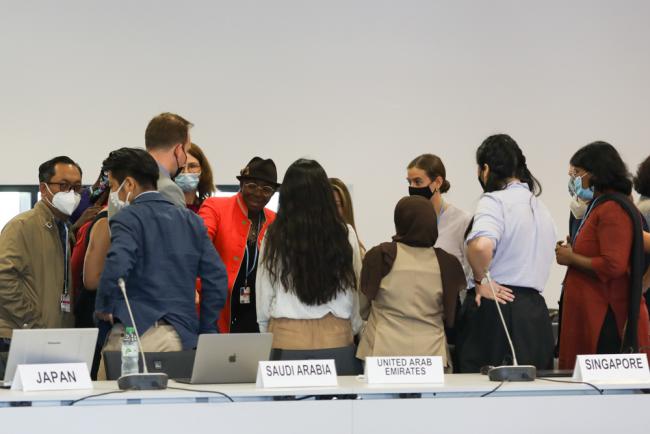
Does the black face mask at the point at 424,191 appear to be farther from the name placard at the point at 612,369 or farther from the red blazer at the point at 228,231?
the name placard at the point at 612,369

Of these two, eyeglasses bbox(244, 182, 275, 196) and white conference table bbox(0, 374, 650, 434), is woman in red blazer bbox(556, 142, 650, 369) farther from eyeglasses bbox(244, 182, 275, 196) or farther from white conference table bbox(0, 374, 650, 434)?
eyeglasses bbox(244, 182, 275, 196)

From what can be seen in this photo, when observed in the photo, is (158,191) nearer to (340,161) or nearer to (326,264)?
(326,264)

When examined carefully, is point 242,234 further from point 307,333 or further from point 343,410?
point 343,410

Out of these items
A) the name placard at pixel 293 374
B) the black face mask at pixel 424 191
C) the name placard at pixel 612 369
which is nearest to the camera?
the name placard at pixel 293 374

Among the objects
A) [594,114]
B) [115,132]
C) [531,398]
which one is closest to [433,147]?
[594,114]

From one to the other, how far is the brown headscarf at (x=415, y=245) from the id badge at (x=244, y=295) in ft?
2.18

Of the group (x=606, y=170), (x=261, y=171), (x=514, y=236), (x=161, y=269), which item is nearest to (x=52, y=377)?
(x=161, y=269)

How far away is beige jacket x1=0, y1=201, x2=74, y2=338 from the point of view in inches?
158

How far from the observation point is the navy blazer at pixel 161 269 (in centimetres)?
326

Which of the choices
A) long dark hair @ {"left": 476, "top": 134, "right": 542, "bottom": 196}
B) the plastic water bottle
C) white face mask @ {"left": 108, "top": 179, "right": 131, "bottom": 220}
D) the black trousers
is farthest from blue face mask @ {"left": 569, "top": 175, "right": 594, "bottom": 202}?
the plastic water bottle

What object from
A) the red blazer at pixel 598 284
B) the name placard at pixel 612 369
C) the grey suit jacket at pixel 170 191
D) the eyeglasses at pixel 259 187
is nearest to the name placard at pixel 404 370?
the name placard at pixel 612 369

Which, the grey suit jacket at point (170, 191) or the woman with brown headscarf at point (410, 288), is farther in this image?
the grey suit jacket at point (170, 191)

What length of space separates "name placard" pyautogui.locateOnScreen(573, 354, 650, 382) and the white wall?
3471 millimetres

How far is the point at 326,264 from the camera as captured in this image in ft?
11.4
